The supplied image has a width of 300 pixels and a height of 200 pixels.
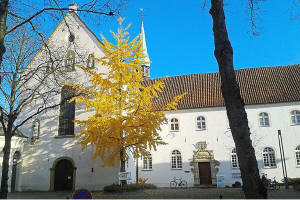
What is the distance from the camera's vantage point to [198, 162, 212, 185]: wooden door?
23767 millimetres

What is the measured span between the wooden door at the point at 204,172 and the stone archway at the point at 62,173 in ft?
34.9

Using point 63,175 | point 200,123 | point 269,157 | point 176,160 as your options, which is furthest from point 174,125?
point 63,175

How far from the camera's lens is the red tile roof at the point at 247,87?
78.9ft

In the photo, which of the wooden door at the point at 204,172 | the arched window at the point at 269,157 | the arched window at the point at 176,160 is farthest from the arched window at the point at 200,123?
the arched window at the point at 269,157

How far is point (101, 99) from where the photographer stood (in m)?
16.5

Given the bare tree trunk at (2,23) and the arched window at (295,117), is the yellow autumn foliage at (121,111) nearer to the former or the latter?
the bare tree trunk at (2,23)

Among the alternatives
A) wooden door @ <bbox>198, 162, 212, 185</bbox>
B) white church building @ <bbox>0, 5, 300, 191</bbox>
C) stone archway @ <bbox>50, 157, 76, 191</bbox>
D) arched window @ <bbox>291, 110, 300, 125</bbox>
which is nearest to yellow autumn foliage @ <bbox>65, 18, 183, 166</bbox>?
white church building @ <bbox>0, 5, 300, 191</bbox>

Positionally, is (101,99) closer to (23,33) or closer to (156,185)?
(23,33)

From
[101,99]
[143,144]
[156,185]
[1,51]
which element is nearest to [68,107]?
[101,99]

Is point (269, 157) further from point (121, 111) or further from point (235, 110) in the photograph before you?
point (235, 110)

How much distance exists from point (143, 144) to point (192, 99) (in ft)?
36.3

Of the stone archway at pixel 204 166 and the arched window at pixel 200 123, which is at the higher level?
the arched window at pixel 200 123

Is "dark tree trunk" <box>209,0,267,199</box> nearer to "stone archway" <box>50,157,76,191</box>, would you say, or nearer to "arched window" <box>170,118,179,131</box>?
"stone archway" <box>50,157,76,191</box>

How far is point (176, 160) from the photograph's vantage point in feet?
80.2
